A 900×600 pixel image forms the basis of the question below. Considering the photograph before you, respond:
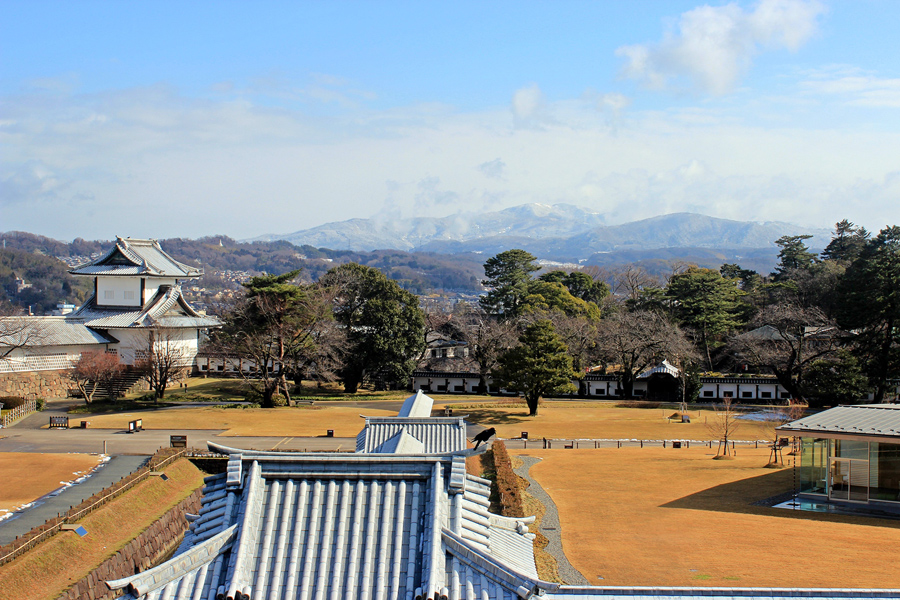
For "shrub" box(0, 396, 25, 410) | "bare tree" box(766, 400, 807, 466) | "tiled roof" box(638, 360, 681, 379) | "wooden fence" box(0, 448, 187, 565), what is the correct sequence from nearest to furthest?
1. "wooden fence" box(0, 448, 187, 565)
2. "bare tree" box(766, 400, 807, 466)
3. "shrub" box(0, 396, 25, 410)
4. "tiled roof" box(638, 360, 681, 379)

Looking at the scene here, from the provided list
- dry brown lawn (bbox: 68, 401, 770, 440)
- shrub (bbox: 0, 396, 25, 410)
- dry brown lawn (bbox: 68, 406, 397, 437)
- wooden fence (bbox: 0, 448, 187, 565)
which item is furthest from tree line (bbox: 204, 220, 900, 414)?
wooden fence (bbox: 0, 448, 187, 565)

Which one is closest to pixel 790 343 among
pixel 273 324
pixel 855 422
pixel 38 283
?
pixel 855 422

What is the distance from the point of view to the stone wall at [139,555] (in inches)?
659

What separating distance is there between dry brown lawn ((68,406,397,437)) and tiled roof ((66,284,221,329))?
1151 centimetres

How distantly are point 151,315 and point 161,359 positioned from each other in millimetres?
7430

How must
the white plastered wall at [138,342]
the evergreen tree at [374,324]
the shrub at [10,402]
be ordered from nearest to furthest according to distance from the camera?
the shrub at [10,402] < the white plastered wall at [138,342] < the evergreen tree at [374,324]

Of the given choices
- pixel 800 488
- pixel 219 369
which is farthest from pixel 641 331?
pixel 219 369

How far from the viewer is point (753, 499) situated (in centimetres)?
2308

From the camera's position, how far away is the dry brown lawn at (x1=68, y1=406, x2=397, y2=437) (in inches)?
1505

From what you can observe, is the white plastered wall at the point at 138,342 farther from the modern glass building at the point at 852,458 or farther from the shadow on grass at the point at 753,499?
the modern glass building at the point at 852,458

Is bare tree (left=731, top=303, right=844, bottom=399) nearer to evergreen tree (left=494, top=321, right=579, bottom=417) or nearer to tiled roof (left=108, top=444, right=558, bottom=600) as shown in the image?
evergreen tree (left=494, top=321, right=579, bottom=417)

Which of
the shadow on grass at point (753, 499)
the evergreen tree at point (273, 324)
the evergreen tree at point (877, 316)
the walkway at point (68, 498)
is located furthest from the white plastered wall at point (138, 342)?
Answer: the evergreen tree at point (877, 316)

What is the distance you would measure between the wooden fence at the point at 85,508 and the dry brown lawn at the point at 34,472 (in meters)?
2.67

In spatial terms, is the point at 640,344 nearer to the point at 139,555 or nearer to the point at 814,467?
the point at 814,467
